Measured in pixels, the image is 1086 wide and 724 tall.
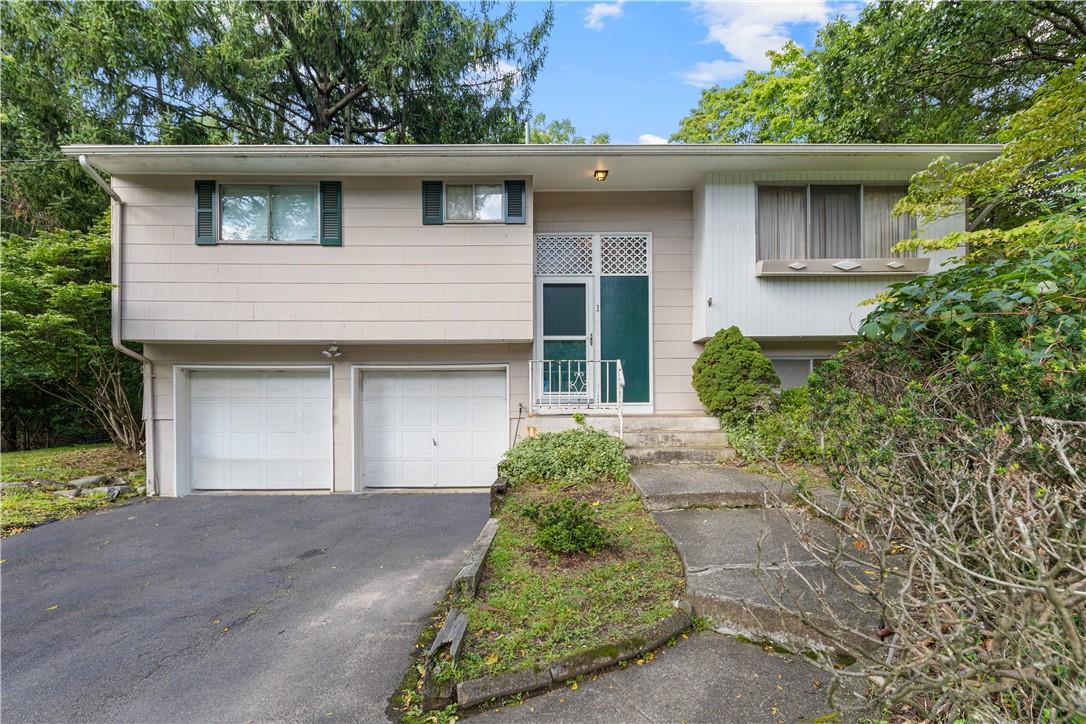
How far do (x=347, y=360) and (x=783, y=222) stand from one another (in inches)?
253

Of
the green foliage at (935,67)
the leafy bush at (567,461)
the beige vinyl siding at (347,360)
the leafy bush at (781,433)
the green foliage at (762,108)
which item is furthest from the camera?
the green foliage at (762,108)

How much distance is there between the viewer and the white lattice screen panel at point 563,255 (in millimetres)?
6488

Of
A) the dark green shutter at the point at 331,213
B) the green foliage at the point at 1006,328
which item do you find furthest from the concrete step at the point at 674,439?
the dark green shutter at the point at 331,213

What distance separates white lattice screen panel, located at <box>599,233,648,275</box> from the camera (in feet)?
21.2

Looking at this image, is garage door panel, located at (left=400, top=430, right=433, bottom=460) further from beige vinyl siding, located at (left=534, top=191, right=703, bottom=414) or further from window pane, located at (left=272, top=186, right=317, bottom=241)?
beige vinyl siding, located at (left=534, top=191, right=703, bottom=414)

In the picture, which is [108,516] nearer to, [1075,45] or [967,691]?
[967,691]

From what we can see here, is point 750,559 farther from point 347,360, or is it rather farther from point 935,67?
point 935,67

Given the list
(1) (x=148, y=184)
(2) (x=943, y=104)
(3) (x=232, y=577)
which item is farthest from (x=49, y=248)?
(2) (x=943, y=104)

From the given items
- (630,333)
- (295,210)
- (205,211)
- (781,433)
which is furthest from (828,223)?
(205,211)

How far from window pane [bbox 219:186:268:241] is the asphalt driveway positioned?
363 centimetres

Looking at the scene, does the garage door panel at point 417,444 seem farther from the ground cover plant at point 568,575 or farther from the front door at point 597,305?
the ground cover plant at point 568,575

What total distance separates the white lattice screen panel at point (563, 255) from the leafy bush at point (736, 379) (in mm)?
2206

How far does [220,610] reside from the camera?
3.10 metres

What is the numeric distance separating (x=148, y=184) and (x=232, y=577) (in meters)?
5.39
